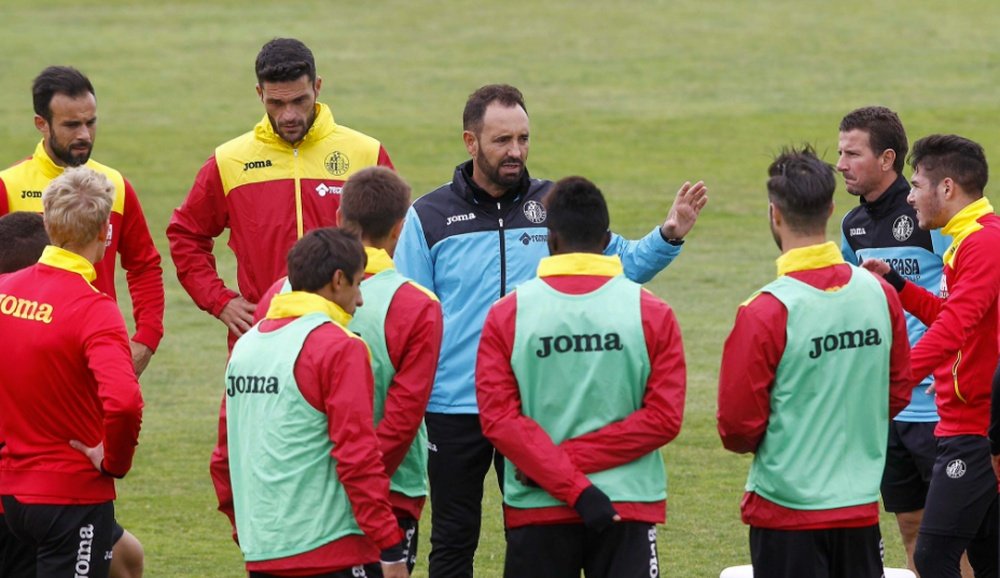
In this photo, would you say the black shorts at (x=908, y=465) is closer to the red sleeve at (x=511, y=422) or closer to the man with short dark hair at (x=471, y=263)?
the man with short dark hair at (x=471, y=263)

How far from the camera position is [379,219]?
582 centimetres

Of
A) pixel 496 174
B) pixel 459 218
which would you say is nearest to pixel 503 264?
pixel 459 218

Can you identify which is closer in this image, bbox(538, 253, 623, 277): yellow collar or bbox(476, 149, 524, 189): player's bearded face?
bbox(538, 253, 623, 277): yellow collar

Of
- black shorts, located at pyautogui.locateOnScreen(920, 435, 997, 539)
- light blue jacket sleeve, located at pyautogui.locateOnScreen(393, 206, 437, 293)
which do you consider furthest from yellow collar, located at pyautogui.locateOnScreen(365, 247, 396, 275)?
black shorts, located at pyautogui.locateOnScreen(920, 435, 997, 539)

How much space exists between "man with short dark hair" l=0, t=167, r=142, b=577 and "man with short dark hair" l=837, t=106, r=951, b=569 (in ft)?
10.8

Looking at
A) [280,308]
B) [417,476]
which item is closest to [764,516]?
[417,476]

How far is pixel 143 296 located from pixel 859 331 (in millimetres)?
3497

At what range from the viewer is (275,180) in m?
7.32

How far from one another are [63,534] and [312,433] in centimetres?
124

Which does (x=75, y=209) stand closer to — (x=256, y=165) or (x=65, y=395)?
(x=65, y=395)

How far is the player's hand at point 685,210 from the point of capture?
21.4ft

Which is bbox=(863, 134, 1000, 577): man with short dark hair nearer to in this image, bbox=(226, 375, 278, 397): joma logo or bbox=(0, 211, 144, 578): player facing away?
bbox=(226, 375, 278, 397): joma logo

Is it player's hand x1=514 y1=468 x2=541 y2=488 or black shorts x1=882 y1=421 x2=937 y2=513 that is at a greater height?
player's hand x1=514 y1=468 x2=541 y2=488

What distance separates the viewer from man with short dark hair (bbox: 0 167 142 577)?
573 centimetres
